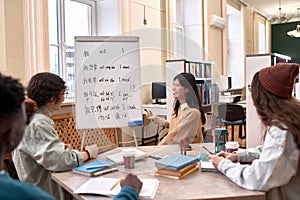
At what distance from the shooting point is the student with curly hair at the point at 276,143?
116 cm

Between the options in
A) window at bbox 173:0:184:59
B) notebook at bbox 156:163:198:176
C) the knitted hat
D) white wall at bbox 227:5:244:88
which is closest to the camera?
the knitted hat

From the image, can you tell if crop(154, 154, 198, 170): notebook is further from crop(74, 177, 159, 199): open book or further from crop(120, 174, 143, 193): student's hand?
crop(120, 174, 143, 193): student's hand

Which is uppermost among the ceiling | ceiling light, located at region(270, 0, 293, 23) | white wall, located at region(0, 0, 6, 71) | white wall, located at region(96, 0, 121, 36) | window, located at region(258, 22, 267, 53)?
the ceiling

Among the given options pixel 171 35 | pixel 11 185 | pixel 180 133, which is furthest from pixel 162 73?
pixel 11 185

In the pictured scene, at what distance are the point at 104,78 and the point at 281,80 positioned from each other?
141 cm

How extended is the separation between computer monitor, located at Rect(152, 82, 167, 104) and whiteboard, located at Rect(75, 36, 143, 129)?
199cm

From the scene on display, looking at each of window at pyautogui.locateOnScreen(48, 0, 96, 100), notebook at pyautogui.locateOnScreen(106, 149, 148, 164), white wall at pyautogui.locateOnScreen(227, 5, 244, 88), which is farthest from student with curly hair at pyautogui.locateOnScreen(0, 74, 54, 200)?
white wall at pyautogui.locateOnScreen(227, 5, 244, 88)

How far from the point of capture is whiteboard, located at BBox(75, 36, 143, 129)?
234cm

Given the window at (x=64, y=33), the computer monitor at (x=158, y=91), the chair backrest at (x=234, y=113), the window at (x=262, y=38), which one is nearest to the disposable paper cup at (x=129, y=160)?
the window at (x=64, y=33)

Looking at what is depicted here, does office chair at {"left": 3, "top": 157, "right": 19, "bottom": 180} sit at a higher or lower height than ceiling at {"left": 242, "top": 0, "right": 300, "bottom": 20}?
lower

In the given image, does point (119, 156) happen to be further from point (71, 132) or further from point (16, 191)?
point (71, 132)

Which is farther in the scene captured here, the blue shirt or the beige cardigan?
the beige cardigan

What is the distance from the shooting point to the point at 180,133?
2215mm

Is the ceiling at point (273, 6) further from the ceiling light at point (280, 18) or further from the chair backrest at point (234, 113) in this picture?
the chair backrest at point (234, 113)
